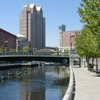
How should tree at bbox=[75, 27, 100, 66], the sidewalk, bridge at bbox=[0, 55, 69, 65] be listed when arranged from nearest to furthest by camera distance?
the sidewalk
tree at bbox=[75, 27, 100, 66]
bridge at bbox=[0, 55, 69, 65]

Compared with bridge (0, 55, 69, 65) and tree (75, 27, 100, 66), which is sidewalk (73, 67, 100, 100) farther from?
bridge (0, 55, 69, 65)

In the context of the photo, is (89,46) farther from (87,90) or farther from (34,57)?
(34,57)

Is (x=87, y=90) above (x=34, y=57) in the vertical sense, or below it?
below

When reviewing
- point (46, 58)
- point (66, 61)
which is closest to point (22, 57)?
point (46, 58)

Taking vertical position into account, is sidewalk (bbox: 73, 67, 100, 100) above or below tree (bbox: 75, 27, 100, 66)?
below

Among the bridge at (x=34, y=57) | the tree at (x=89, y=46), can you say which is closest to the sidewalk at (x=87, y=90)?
the tree at (x=89, y=46)

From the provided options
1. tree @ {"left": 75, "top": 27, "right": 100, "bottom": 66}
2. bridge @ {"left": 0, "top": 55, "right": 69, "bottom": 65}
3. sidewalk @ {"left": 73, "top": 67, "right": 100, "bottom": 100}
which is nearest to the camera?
sidewalk @ {"left": 73, "top": 67, "right": 100, "bottom": 100}

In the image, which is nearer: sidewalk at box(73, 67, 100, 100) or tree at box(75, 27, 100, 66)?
sidewalk at box(73, 67, 100, 100)

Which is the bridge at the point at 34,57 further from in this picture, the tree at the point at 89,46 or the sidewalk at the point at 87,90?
the sidewalk at the point at 87,90

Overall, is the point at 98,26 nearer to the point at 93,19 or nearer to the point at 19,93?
the point at 93,19

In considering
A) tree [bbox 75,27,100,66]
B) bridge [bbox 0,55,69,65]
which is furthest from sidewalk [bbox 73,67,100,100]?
bridge [bbox 0,55,69,65]

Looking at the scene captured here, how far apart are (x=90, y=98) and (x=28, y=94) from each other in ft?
68.9

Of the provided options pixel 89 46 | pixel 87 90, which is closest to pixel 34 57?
pixel 89 46

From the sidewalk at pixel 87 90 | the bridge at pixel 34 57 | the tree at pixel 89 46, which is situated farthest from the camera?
the bridge at pixel 34 57
